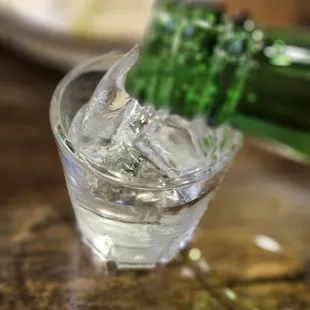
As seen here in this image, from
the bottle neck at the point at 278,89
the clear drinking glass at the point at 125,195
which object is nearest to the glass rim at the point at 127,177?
the clear drinking glass at the point at 125,195

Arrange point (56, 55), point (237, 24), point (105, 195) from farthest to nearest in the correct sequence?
point (56, 55), point (237, 24), point (105, 195)

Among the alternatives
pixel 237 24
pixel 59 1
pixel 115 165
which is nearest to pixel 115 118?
pixel 115 165

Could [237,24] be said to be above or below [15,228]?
above

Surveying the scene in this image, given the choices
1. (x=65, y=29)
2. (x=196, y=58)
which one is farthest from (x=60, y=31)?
(x=196, y=58)

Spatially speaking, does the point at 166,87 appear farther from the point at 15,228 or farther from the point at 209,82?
the point at 15,228

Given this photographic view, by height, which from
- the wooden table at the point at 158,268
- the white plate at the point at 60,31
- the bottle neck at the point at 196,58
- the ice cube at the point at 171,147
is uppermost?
Answer: the bottle neck at the point at 196,58

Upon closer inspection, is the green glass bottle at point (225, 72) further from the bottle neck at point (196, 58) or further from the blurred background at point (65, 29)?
the blurred background at point (65, 29)
